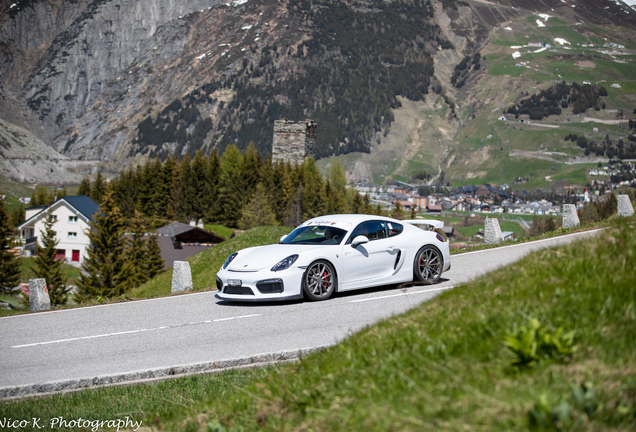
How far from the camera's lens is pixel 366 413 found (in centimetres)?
351

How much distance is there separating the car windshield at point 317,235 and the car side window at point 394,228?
3.30 ft

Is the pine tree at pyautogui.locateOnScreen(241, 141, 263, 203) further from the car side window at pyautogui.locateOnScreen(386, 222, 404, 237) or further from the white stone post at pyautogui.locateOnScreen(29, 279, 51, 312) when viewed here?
the car side window at pyautogui.locateOnScreen(386, 222, 404, 237)

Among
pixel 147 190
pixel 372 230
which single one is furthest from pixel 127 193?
pixel 372 230

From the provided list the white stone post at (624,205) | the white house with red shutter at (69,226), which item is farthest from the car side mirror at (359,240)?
the white house with red shutter at (69,226)

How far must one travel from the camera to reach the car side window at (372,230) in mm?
11008

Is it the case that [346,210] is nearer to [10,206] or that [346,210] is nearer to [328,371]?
[328,371]

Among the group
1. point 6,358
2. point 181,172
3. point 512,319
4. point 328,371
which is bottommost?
point 6,358

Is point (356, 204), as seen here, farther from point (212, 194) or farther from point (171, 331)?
point (171, 331)

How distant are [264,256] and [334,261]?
1.35 metres

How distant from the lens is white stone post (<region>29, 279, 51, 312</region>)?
14.2m

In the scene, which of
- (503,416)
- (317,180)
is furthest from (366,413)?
(317,180)

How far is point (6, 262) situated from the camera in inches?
1854

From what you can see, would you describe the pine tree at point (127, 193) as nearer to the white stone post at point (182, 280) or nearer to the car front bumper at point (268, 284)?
the white stone post at point (182, 280)

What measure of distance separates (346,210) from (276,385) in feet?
258
